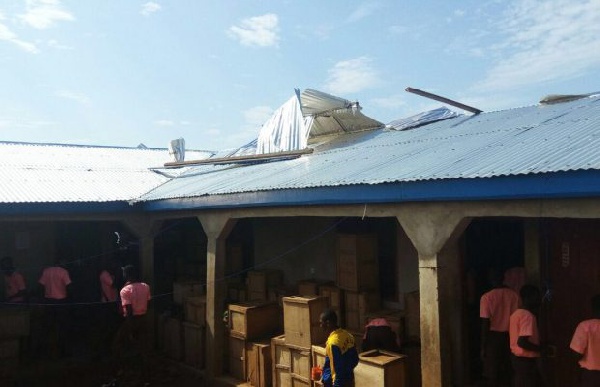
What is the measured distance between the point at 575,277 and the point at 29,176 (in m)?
9.98

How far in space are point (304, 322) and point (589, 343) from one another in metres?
3.62

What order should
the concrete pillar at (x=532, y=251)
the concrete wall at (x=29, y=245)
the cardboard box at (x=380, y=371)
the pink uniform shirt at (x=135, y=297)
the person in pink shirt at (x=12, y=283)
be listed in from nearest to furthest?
the cardboard box at (x=380, y=371), the concrete pillar at (x=532, y=251), the pink uniform shirt at (x=135, y=297), the person in pink shirt at (x=12, y=283), the concrete wall at (x=29, y=245)

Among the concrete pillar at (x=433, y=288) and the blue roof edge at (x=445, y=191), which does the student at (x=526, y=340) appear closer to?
the concrete pillar at (x=433, y=288)

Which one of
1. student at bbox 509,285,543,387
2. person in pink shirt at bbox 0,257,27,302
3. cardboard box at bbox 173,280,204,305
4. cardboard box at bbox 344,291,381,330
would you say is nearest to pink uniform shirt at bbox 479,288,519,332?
student at bbox 509,285,543,387

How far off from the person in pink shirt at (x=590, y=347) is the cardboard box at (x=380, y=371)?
6.11ft

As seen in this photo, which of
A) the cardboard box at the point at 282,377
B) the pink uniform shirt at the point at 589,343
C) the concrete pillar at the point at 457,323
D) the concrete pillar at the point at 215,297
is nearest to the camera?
the pink uniform shirt at the point at 589,343

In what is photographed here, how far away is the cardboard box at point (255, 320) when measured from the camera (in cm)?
862

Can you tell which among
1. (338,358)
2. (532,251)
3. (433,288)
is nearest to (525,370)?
(433,288)

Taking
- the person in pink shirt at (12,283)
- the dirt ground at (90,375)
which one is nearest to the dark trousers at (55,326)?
the dirt ground at (90,375)

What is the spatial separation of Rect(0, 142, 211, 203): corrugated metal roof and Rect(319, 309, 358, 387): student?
6.02 m

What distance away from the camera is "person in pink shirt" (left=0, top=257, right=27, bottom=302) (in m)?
10.3

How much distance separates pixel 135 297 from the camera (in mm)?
9375

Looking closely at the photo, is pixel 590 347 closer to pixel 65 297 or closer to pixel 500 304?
pixel 500 304

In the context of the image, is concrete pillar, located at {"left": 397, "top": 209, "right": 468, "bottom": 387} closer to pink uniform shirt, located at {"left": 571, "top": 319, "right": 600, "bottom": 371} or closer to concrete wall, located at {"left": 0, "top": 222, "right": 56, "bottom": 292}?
pink uniform shirt, located at {"left": 571, "top": 319, "right": 600, "bottom": 371}
